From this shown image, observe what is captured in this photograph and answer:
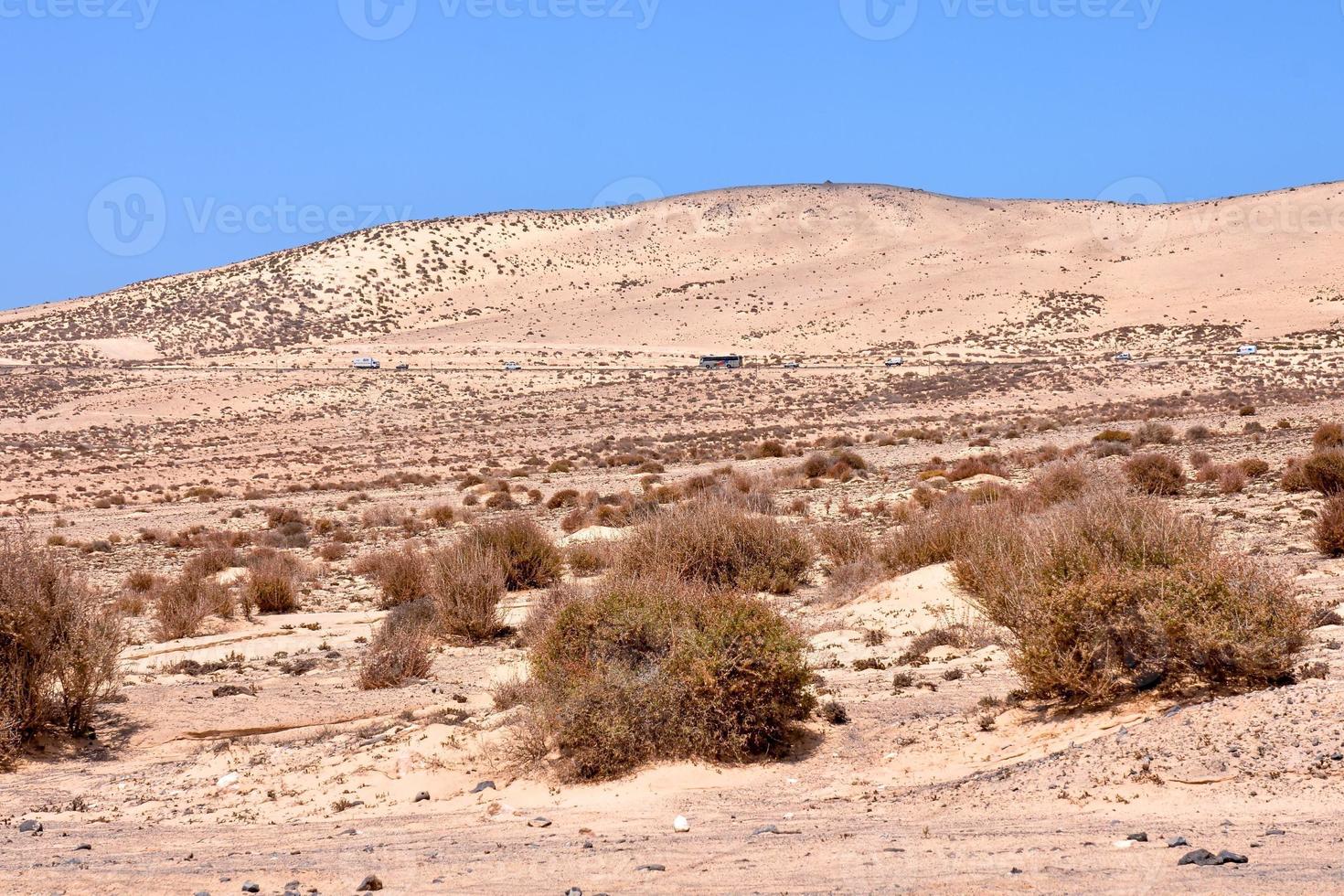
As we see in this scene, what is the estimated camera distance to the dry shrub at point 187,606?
1608 cm

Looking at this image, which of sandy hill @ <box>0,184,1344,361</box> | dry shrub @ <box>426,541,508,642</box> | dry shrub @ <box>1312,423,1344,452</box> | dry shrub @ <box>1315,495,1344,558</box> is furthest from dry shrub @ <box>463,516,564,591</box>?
sandy hill @ <box>0,184,1344,361</box>

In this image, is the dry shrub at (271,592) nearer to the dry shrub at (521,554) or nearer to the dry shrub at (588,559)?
the dry shrub at (521,554)

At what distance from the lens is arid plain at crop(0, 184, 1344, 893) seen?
7.07 metres

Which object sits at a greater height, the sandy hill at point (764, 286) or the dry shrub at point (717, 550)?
the sandy hill at point (764, 286)

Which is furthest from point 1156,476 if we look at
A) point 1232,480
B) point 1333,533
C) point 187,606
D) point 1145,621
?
point 187,606

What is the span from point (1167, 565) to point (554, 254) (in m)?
126

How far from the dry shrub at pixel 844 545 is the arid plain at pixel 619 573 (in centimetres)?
11

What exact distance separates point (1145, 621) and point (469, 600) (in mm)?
8513

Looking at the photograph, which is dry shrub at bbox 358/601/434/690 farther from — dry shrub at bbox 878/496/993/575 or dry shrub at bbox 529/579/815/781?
dry shrub at bbox 878/496/993/575

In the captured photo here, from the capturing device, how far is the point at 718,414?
61.8 metres

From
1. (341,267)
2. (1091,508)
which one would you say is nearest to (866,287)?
(341,267)

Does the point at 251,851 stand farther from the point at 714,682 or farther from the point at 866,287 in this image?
the point at 866,287

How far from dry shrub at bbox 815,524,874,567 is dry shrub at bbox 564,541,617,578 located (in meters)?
3.04

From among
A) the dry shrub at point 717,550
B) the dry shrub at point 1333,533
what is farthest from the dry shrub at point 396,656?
the dry shrub at point 1333,533
